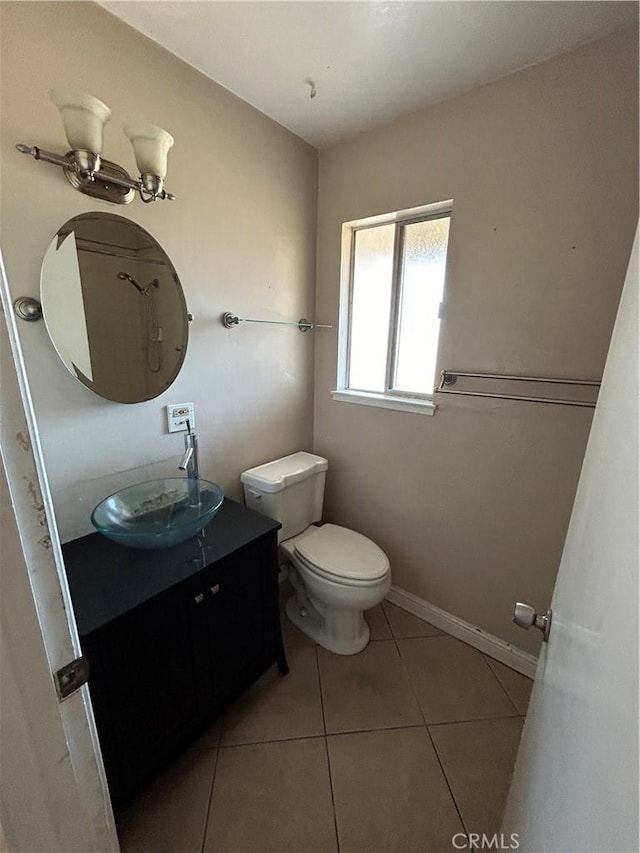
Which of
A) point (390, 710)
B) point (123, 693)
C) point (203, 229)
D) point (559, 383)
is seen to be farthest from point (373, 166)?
point (390, 710)

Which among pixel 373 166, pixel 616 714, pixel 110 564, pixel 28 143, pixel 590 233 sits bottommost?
pixel 110 564

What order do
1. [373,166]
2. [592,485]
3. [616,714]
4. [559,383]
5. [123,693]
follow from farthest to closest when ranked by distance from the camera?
1. [373,166]
2. [559,383]
3. [123,693]
4. [592,485]
5. [616,714]

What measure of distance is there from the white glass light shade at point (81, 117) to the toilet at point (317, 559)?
127 cm

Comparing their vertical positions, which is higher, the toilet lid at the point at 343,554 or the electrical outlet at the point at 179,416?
the electrical outlet at the point at 179,416

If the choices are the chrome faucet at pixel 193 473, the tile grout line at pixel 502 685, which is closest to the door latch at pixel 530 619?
the tile grout line at pixel 502 685

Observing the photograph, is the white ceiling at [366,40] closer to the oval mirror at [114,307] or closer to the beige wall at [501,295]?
the beige wall at [501,295]

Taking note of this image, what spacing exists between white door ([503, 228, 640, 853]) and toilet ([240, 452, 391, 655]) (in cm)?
81

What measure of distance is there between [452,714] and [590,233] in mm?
1867

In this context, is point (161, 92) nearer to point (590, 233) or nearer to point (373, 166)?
point (373, 166)

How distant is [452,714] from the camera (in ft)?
4.59

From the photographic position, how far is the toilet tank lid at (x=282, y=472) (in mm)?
1616

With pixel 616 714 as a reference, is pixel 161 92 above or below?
above

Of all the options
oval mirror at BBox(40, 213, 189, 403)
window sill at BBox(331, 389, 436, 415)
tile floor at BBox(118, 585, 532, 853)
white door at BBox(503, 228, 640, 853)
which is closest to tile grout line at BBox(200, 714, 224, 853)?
tile floor at BBox(118, 585, 532, 853)

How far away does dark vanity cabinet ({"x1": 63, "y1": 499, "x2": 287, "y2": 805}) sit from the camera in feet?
3.08
